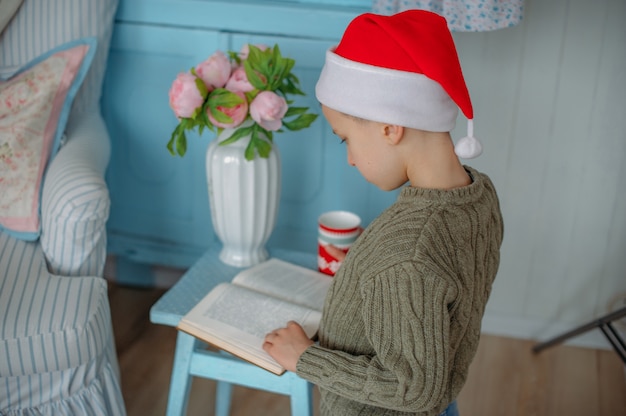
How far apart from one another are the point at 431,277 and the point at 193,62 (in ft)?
4.11

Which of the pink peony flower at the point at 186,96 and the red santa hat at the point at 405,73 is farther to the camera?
the pink peony flower at the point at 186,96

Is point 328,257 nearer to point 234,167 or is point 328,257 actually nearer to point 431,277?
point 234,167

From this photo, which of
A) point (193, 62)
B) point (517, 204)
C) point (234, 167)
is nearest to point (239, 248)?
point (234, 167)

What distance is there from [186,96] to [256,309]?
0.42 metres

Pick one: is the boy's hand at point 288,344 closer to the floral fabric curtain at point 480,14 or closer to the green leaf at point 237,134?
the green leaf at point 237,134

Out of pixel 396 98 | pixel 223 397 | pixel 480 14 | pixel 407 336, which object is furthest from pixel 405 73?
pixel 223 397

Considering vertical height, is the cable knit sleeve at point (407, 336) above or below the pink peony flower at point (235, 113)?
below

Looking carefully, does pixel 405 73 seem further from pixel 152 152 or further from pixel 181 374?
pixel 152 152

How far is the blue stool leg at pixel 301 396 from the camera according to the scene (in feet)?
4.29

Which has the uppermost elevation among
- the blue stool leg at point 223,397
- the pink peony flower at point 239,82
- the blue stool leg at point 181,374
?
the pink peony flower at point 239,82

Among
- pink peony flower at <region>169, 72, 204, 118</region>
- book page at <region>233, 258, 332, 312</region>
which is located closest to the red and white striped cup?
book page at <region>233, 258, 332, 312</region>

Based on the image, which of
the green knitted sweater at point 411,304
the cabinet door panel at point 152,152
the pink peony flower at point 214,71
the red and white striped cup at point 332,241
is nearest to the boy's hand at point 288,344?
the green knitted sweater at point 411,304

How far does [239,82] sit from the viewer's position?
145 centimetres

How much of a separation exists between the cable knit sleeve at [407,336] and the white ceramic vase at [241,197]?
0.59 metres
